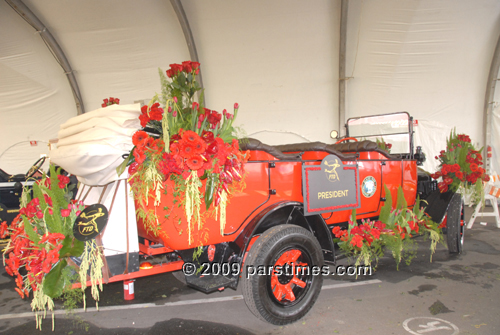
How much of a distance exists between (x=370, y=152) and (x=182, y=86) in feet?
7.56

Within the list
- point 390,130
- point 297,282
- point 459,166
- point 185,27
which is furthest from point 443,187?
point 185,27

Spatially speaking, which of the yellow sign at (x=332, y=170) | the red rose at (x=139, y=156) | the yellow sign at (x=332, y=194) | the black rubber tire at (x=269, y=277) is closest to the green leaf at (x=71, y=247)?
the red rose at (x=139, y=156)

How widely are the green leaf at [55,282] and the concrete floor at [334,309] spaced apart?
93 centimetres

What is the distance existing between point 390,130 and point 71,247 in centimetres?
423

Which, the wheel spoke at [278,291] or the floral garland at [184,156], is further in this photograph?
the wheel spoke at [278,291]

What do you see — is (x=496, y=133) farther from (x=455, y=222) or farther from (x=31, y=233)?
(x=31, y=233)

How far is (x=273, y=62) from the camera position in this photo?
31.0ft

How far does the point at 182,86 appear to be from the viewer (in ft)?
7.15

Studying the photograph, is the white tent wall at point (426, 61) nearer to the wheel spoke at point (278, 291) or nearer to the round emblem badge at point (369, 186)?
the round emblem badge at point (369, 186)

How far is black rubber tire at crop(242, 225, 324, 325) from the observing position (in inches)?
89.9

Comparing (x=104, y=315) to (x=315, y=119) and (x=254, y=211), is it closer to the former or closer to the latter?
(x=254, y=211)

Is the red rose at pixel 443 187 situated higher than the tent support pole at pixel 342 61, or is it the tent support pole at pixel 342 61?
the tent support pole at pixel 342 61

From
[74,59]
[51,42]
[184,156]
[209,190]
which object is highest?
[51,42]

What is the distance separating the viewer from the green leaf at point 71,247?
189 centimetres
